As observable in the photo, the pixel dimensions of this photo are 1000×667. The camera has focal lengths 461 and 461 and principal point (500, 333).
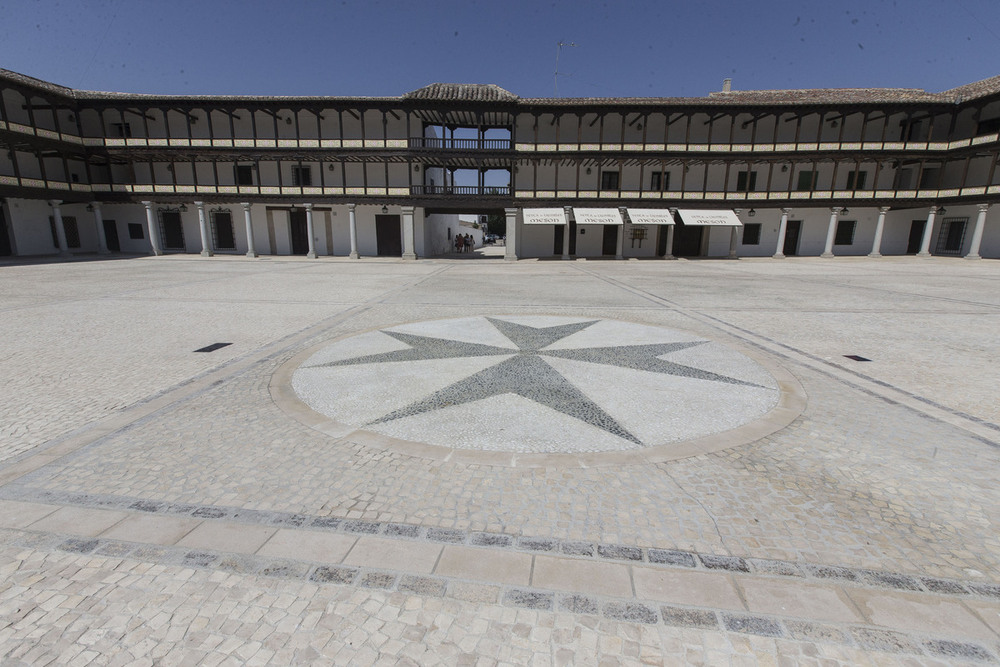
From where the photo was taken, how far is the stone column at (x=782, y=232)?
92.9ft

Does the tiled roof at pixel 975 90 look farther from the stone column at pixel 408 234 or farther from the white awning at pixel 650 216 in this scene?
the stone column at pixel 408 234

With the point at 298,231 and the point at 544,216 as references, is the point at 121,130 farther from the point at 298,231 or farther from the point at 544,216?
the point at 544,216

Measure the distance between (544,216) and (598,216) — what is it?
323 cm

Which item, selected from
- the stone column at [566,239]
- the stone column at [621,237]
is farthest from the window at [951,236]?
the stone column at [566,239]

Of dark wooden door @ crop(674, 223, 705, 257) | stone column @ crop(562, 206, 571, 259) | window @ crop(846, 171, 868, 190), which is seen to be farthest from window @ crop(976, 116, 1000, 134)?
stone column @ crop(562, 206, 571, 259)

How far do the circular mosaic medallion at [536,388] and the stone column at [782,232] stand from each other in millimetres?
26124

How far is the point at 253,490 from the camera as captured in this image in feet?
10.4

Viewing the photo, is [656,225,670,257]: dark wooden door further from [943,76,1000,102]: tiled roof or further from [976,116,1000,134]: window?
[976,116,1000,134]: window

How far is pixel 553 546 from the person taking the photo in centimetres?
264

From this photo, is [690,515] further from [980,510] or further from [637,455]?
[980,510]

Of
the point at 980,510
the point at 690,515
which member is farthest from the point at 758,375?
the point at 690,515

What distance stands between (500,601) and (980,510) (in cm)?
321

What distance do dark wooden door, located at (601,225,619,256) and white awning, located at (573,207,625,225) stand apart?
2713 mm

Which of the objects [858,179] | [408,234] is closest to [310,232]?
[408,234]
